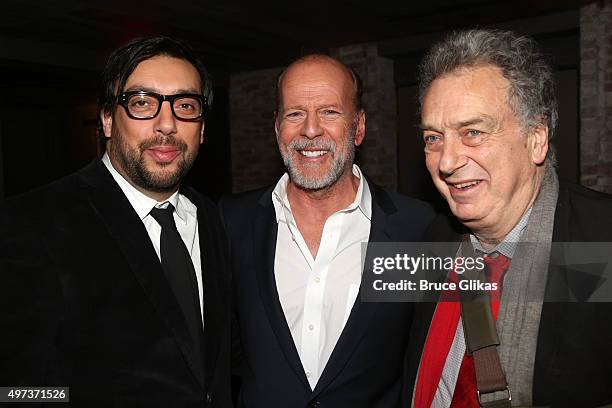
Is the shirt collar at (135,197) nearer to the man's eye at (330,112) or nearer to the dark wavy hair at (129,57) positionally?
the dark wavy hair at (129,57)

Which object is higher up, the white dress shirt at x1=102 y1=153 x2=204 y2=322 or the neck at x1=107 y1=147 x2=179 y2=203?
the neck at x1=107 y1=147 x2=179 y2=203

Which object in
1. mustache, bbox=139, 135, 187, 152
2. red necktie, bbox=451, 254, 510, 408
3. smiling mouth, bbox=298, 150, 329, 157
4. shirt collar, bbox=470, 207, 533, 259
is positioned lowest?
red necktie, bbox=451, 254, 510, 408

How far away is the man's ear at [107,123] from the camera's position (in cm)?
211

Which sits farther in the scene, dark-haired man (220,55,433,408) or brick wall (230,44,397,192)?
brick wall (230,44,397,192)

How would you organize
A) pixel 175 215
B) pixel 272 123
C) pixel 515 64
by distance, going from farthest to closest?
1. pixel 272 123
2. pixel 175 215
3. pixel 515 64

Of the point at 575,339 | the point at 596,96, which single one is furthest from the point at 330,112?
the point at 596,96

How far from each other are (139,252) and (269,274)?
2.08 ft

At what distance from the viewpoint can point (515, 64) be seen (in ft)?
5.41

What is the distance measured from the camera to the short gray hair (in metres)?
1.64

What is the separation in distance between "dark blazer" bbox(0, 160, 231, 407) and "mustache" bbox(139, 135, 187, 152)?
187 mm

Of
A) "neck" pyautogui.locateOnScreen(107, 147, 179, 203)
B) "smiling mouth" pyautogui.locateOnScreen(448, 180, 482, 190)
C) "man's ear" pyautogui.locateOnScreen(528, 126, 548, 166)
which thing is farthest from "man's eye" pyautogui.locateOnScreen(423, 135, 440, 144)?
"neck" pyautogui.locateOnScreen(107, 147, 179, 203)

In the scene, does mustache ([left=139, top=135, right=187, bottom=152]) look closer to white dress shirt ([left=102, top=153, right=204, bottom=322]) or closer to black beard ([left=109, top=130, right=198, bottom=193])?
black beard ([left=109, top=130, right=198, bottom=193])

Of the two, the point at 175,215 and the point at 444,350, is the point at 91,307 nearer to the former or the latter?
the point at 175,215

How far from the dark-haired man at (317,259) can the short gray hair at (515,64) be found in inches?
31.7
